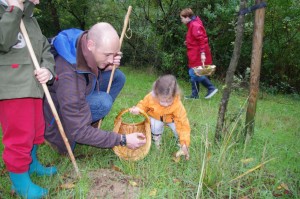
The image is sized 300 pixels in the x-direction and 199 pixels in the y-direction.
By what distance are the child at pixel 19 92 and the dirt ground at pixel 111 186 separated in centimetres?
40

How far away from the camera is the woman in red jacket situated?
6539mm

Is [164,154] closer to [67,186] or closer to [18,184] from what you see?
[67,186]

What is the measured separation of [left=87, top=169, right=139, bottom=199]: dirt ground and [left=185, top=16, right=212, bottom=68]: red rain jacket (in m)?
4.31

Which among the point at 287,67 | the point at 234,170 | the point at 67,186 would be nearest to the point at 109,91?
the point at 67,186

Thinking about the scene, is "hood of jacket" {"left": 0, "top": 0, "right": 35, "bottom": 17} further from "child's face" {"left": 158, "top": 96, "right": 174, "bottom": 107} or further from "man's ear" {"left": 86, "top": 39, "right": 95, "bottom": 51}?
"child's face" {"left": 158, "top": 96, "right": 174, "bottom": 107}

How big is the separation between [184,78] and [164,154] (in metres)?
6.63

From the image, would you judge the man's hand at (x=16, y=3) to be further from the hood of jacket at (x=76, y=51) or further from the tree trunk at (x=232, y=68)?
the tree trunk at (x=232, y=68)

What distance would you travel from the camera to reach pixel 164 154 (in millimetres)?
3123

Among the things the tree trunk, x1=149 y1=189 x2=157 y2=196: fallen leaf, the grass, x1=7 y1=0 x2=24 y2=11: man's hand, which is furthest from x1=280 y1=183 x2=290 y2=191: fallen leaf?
x1=7 y1=0 x2=24 y2=11: man's hand

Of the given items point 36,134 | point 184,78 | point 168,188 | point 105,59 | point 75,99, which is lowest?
point 184,78

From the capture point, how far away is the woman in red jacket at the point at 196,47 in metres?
6.54

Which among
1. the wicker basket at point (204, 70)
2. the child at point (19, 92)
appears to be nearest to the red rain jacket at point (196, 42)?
the wicker basket at point (204, 70)

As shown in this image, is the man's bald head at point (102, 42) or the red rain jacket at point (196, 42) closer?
the man's bald head at point (102, 42)

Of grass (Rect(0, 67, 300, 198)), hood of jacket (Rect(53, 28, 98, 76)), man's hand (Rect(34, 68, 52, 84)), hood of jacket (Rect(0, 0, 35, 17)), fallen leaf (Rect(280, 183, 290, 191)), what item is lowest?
fallen leaf (Rect(280, 183, 290, 191))
